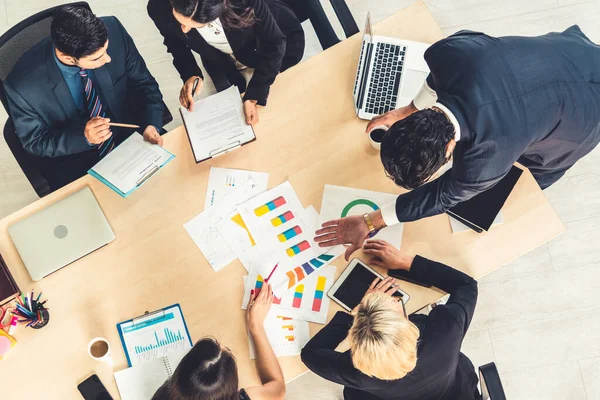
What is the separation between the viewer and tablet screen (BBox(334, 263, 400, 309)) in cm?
180

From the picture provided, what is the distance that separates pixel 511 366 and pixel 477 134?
1.60 metres

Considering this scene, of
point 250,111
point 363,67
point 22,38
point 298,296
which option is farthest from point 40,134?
point 363,67

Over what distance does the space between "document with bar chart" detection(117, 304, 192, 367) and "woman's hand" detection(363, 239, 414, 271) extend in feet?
2.30

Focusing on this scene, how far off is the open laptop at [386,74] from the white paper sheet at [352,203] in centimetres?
30

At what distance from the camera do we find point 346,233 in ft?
5.92

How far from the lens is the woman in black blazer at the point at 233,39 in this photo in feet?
5.69

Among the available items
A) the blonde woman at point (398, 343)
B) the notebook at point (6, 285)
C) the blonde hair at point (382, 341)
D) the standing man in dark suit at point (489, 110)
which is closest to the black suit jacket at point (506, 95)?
the standing man in dark suit at point (489, 110)

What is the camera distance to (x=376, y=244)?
1813 millimetres

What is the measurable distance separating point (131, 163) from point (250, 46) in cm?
69

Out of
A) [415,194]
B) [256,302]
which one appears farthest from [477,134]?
[256,302]

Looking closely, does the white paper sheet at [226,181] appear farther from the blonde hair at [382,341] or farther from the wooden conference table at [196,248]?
the blonde hair at [382,341]

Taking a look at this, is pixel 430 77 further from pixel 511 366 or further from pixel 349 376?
pixel 511 366

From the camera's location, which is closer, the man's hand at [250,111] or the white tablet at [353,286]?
the white tablet at [353,286]

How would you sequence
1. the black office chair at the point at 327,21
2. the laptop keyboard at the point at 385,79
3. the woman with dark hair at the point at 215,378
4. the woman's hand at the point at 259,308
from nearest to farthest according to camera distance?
1. the woman with dark hair at the point at 215,378
2. the woman's hand at the point at 259,308
3. the laptop keyboard at the point at 385,79
4. the black office chair at the point at 327,21
